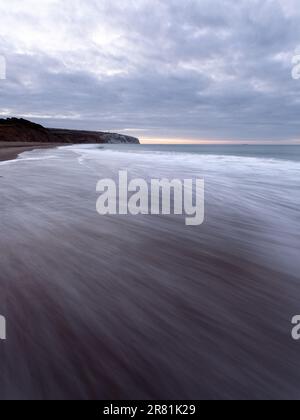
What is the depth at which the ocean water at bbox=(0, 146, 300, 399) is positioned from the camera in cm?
129

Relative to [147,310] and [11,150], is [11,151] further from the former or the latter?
[147,310]

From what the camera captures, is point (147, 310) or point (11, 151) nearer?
point (147, 310)

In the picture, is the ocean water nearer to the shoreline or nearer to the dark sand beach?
the shoreline

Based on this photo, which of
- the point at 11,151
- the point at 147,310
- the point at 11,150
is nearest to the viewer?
the point at 147,310

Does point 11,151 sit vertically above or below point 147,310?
above

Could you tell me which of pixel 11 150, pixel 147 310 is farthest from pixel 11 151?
pixel 147 310

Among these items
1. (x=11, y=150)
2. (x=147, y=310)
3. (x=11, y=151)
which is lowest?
(x=147, y=310)

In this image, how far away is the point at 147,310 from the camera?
182cm

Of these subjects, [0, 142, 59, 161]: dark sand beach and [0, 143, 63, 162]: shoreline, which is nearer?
[0, 143, 63, 162]: shoreline

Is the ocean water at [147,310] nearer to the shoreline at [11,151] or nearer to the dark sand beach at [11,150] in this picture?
the shoreline at [11,151]

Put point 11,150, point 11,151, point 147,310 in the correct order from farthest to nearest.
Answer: point 11,150 → point 11,151 → point 147,310

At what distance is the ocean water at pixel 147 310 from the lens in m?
1.29

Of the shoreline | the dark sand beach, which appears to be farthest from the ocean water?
the dark sand beach

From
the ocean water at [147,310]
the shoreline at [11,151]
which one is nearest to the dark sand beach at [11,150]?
the shoreline at [11,151]
